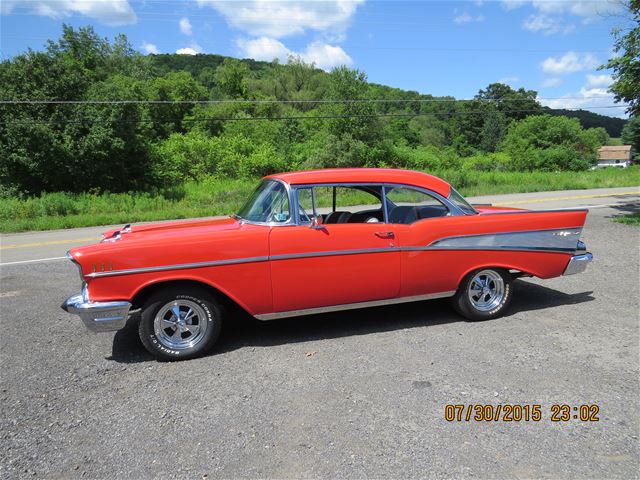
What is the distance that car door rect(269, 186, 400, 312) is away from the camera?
4230 millimetres

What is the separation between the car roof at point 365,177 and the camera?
4.55 m

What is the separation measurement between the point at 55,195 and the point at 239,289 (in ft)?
64.1

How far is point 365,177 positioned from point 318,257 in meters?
1.08

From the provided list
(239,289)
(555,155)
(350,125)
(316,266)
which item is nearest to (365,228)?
(316,266)

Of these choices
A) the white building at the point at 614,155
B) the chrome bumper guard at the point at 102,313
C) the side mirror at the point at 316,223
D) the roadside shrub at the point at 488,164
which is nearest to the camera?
the chrome bumper guard at the point at 102,313

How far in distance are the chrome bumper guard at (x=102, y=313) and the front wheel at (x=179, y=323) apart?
183 millimetres

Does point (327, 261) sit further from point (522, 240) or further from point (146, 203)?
point (146, 203)

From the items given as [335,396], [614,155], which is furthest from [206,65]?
[614,155]

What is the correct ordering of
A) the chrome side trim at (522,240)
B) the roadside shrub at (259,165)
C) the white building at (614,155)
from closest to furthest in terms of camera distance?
the chrome side trim at (522,240) → the roadside shrub at (259,165) → the white building at (614,155)

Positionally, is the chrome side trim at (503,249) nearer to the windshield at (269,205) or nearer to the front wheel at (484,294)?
the front wheel at (484,294)

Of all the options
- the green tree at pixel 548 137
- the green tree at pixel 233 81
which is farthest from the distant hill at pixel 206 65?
the green tree at pixel 233 81

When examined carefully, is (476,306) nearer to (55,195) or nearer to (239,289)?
(239,289)

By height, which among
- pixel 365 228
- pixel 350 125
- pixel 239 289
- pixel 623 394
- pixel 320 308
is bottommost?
pixel 623 394

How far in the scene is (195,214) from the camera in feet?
59.3
